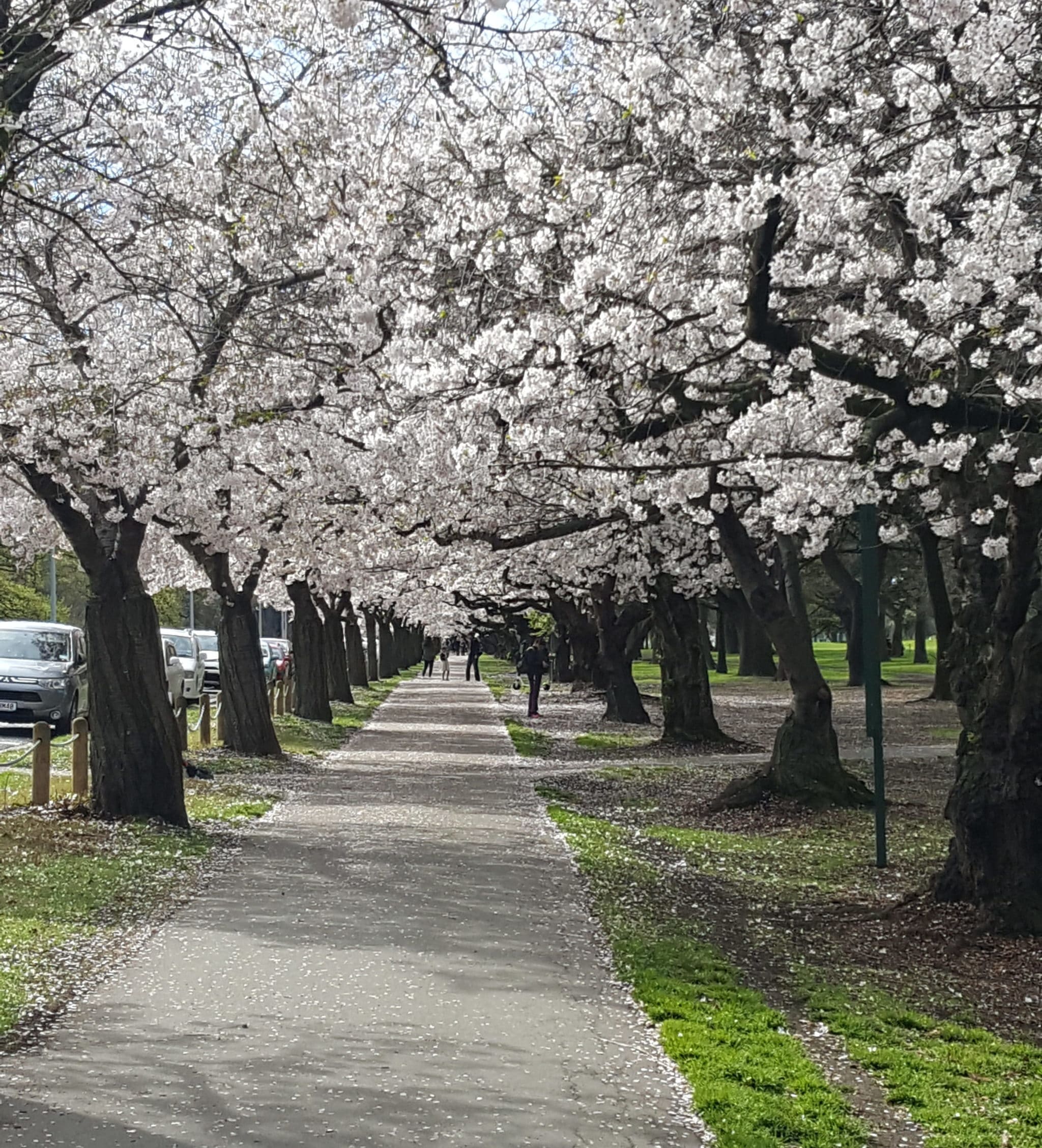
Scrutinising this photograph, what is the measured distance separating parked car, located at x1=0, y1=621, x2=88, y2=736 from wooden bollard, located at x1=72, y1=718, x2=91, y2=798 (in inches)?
306

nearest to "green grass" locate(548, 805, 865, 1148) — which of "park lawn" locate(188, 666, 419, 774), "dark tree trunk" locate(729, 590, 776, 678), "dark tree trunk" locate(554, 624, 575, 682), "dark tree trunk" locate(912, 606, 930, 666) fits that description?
"park lawn" locate(188, 666, 419, 774)

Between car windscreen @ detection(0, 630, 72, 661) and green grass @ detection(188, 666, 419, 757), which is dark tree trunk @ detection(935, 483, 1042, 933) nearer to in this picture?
green grass @ detection(188, 666, 419, 757)

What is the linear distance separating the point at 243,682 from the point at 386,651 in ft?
155

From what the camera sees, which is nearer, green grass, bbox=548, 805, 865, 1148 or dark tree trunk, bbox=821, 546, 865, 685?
green grass, bbox=548, 805, 865, 1148

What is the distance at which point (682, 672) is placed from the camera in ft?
83.6

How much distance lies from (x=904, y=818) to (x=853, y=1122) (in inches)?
416

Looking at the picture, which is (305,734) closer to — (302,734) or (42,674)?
(302,734)

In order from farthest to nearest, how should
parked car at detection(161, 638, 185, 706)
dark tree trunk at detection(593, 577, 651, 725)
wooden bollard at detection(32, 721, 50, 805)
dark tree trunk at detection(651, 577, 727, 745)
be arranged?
parked car at detection(161, 638, 185, 706) < dark tree trunk at detection(593, 577, 651, 725) < dark tree trunk at detection(651, 577, 727, 745) < wooden bollard at detection(32, 721, 50, 805)

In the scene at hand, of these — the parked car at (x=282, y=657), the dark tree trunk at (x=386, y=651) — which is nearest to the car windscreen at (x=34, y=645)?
the parked car at (x=282, y=657)

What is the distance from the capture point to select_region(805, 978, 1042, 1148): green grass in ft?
18.2

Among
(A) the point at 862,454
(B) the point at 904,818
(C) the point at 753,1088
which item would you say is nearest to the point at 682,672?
(B) the point at 904,818

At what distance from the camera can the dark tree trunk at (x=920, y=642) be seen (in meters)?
62.7

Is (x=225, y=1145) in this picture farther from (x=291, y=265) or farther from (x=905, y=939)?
(x=291, y=265)

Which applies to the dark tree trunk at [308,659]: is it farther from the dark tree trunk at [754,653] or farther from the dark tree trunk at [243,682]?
the dark tree trunk at [754,653]
